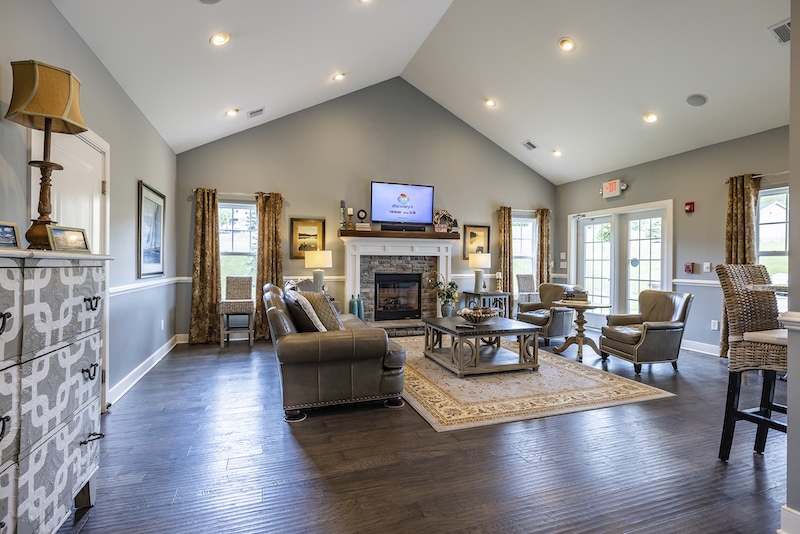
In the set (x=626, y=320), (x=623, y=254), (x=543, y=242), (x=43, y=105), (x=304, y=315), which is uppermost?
(x=43, y=105)

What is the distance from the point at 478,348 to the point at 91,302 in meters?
3.35

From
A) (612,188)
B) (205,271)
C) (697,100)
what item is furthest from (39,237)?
(612,188)

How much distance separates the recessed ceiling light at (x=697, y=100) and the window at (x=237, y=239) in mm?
5866

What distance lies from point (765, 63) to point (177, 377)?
6565 millimetres

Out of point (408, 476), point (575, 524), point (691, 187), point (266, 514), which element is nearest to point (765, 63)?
point (691, 187)

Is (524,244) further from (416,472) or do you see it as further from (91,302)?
(91,302)

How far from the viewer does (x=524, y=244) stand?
7746mm

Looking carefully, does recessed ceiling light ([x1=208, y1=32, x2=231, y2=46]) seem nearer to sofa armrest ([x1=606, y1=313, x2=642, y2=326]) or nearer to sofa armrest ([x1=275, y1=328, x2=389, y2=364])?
sofa armrest ([x1=275, y1=328, x2=389, y2=364])

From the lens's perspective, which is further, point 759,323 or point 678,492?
point 759,323

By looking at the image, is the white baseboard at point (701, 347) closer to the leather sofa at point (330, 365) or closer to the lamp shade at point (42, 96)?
the leather sofa at point (330, 365)

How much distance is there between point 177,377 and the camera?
4047 mm

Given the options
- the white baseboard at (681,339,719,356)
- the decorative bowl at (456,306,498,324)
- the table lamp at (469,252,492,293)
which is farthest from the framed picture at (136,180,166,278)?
the white baseboard at (681,339,719,356)

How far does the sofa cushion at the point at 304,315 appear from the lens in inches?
125

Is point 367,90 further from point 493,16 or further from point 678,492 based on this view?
point 678,492
